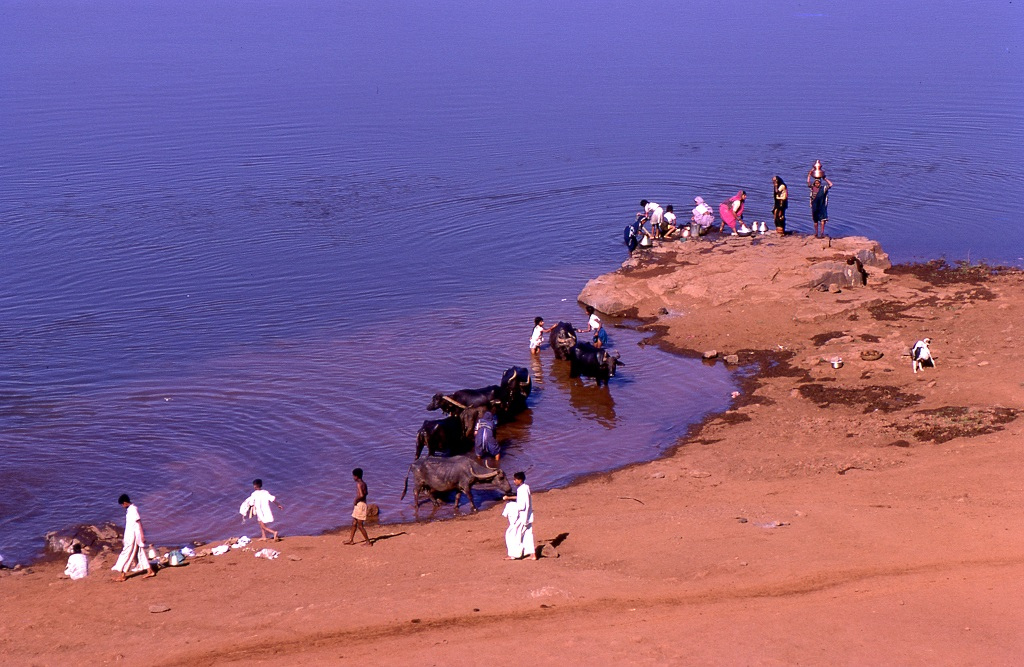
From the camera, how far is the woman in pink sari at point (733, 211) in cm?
3164

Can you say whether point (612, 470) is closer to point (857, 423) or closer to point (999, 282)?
point (857, 423)

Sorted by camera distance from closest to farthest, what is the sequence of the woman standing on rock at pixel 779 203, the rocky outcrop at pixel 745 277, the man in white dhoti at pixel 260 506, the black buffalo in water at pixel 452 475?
the man in white dhoti at pixel 260 506, the black buffalo in water at pixel 452 475, the rocky outcrop at pixel 745 277, the woman standing on rock at pixel 779 203

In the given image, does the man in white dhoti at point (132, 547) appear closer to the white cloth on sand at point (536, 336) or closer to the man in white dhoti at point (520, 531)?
the man in white dhoti at point (520, 531)

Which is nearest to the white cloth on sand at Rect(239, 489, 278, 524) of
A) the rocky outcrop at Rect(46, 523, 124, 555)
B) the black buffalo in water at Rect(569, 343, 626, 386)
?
the rocky outcrop at Rect(46, 523, 124, 555)

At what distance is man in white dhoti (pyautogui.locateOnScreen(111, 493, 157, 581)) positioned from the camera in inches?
583

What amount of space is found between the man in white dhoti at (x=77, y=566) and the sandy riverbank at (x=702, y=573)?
180 millimetres

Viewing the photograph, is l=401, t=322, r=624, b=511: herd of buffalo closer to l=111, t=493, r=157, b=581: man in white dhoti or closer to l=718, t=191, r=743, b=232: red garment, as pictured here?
l=111, t=493, r=157, b=581: man in white dhoti

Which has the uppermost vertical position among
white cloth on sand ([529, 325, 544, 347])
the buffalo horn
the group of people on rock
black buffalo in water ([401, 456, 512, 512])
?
the group of people on rock

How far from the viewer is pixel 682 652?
12.2m

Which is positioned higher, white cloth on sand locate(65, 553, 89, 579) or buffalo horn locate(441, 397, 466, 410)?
buffalo horn locate(441, 397, 466, 410)

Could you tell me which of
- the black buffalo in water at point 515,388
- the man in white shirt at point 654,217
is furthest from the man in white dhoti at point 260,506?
the man in white shirt at point 654,217

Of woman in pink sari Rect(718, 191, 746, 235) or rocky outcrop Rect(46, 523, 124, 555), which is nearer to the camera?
rocky outcrop Rect(46, 523, 124, 555)

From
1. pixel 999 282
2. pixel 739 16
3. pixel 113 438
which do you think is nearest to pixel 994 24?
pixel 739 16

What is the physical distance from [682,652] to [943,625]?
3.03 metres
